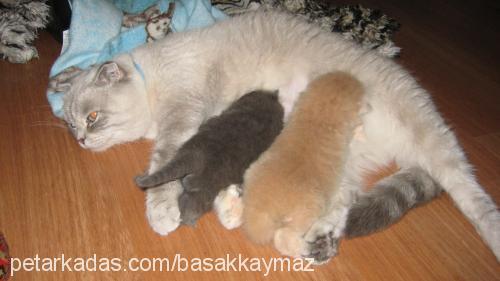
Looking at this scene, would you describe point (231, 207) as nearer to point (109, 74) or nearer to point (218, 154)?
point (218, 154)

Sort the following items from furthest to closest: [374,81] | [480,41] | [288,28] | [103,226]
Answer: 1. [480,41]
2. [288,28]
3. [374,81]
4. [103,226]

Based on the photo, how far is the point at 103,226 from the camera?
3.83ft

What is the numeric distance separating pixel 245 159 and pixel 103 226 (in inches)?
20.3

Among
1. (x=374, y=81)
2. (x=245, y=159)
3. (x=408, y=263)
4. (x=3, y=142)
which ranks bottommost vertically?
(x=3, y=142)

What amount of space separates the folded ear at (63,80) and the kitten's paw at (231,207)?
0.96m

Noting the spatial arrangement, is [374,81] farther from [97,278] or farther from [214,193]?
[97,278]

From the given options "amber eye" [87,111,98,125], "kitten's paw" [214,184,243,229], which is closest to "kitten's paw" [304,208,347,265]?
"kitten's paw" [214,184,243,229]

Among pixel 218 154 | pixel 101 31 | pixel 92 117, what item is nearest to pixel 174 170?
pixel 218 154

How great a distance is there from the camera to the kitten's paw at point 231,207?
112 centimetres

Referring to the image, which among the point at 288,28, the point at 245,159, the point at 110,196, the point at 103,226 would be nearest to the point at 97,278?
the point at 103,226

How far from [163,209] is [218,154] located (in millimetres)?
251

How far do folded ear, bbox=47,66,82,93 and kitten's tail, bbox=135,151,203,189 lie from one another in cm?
82

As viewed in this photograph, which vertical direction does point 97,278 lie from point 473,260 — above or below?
below

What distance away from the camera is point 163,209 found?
3.75ft
